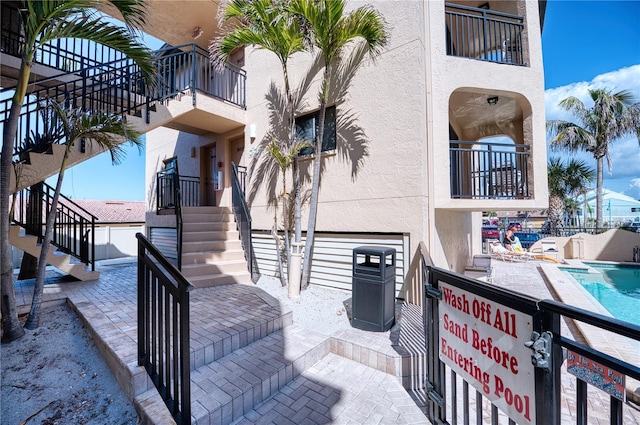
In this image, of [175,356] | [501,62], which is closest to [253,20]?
[501,62]

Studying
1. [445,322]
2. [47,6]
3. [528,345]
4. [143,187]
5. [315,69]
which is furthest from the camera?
[143,187]

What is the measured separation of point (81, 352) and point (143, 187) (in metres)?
11.2

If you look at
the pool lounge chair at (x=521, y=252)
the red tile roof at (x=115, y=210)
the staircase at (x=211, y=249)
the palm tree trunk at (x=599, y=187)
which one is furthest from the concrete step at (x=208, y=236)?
the palm tree trunk at (x=599, y=187)

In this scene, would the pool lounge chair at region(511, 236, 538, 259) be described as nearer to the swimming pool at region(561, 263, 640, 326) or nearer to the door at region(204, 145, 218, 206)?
the swimming pool at region(561, 263, 640, 326)

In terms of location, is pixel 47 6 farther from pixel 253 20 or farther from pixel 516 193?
pixel 516 193

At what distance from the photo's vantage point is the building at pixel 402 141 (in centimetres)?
522

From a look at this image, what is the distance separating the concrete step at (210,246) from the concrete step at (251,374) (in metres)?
3.45

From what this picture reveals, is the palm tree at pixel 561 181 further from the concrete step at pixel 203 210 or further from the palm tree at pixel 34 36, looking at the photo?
the palm tree at pixel 34 36

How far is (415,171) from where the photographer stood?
16.6 feet

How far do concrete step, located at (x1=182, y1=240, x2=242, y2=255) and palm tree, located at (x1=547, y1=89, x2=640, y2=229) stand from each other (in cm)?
1683

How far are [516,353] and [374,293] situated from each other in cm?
229

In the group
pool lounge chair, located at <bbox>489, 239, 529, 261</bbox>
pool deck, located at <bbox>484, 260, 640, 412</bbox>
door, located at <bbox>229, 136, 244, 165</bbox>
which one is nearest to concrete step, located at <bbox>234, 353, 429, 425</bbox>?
pool deck, located at <bbox>484, 260, 640, 412</bbox>

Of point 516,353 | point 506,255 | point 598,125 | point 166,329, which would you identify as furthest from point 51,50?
point 598,125

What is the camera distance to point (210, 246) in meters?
6.64
